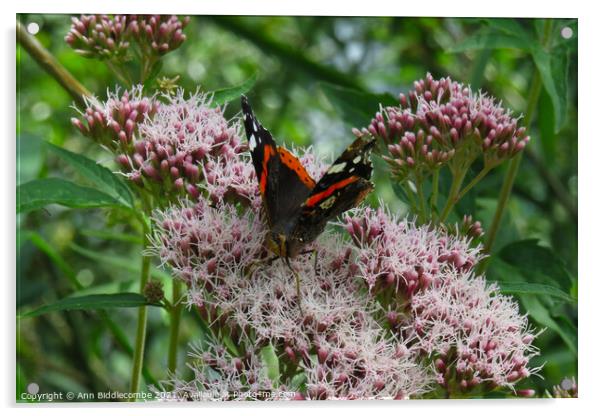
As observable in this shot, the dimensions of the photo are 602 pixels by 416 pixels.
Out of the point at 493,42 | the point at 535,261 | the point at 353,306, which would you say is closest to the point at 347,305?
the point at 353,306

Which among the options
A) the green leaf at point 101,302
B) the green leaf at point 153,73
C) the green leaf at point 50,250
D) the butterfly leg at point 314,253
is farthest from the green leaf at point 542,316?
the green leaf at point 50,250

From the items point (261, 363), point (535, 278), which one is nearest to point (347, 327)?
point (261, 363)

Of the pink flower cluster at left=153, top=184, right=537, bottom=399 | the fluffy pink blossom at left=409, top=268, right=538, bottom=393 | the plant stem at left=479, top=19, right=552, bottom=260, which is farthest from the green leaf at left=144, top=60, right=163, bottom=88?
the plant stem at left=479, top=19, right=552, bottom=260

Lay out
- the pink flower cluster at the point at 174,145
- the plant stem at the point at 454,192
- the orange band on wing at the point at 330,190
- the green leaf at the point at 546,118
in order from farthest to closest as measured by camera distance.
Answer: the green leaf at the point at 546,118 < the plant stem at the point at 454,192 < the pink flower cluster at the point at 174,145 < the orange band on wing at the point at 330,190

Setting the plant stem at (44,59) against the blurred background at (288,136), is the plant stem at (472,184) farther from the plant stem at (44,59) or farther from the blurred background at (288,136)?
the plant stem at (44,59)

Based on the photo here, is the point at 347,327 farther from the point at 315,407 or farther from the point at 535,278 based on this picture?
the point at 535,278

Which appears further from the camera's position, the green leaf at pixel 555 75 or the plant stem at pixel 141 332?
the green leaf at pixel 555 75
